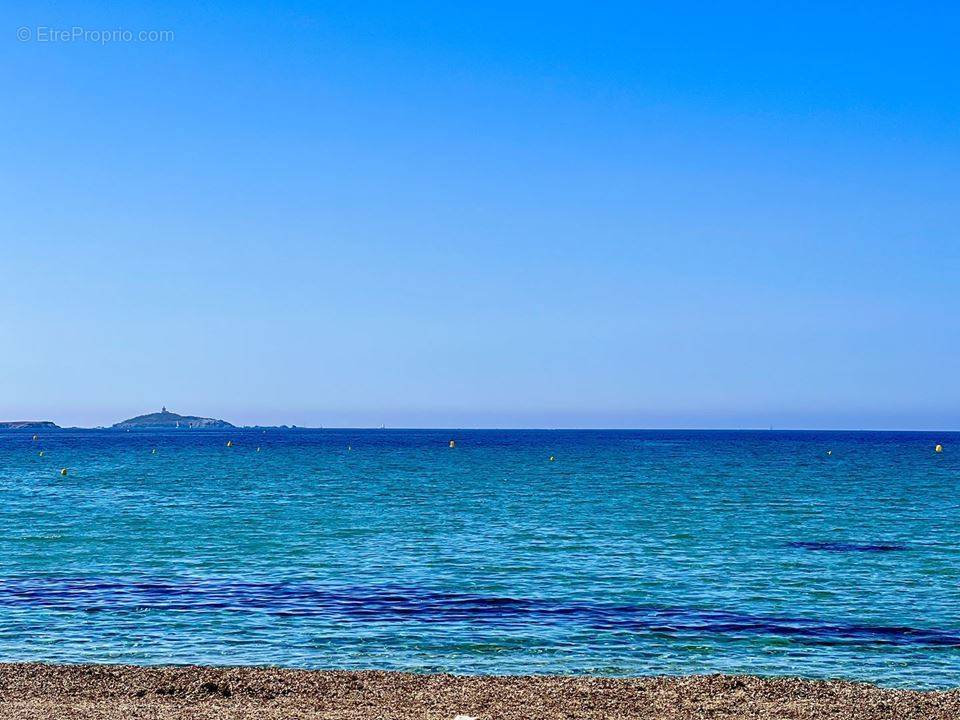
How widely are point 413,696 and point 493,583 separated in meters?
12.8

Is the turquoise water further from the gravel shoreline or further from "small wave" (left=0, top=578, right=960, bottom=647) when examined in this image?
the gravel shoreline

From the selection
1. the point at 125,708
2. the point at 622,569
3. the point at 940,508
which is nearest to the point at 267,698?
the point at 125,708

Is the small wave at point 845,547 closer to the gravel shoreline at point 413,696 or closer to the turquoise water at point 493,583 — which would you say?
the turquoise water at point 493,583

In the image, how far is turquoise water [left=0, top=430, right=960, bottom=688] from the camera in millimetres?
21406

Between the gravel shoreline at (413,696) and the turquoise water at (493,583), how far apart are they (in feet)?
6.70

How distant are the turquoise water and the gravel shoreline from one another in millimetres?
2042

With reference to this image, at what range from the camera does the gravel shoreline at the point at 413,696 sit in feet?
52.3

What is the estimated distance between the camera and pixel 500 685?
17859mm

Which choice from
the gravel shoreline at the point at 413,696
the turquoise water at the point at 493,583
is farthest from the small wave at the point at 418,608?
the gravel shoreline at the point at 413,696

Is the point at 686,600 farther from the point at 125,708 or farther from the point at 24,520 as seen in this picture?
the point at 24,520

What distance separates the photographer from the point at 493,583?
29.8 metres

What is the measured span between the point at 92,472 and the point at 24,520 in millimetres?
48690

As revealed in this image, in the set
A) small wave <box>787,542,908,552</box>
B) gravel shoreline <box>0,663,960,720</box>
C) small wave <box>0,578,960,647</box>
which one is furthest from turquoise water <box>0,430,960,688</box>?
gravel shoreline <box>0,663,960,720</box>

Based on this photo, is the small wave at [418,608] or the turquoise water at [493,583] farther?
the small wave at [418,608]
